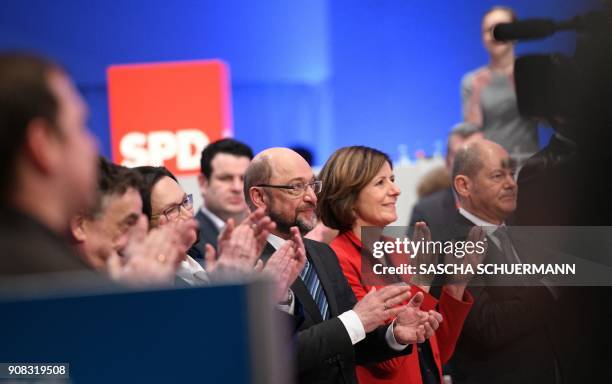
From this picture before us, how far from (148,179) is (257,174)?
0.36 meters

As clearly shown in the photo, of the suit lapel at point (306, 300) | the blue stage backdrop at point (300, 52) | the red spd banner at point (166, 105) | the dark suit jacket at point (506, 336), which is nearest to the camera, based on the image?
the suit lapel at point (306, 300)

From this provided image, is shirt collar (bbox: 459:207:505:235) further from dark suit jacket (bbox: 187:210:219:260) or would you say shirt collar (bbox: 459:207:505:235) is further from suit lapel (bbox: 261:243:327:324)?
dark suit jacket (bbox: 187:210:219:260)

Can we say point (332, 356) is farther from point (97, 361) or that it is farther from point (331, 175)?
point (97, 361)

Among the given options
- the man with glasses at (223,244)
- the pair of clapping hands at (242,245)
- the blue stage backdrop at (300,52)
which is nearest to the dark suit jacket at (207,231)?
the man with glasses at (223,244)

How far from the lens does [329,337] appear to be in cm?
288

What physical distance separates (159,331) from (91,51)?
7.74 m

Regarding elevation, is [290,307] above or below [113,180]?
below

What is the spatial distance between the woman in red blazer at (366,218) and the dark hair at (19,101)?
6.66 ft

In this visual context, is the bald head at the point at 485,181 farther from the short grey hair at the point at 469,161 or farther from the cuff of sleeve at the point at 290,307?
the cuff of sleeve at the point at 290,307

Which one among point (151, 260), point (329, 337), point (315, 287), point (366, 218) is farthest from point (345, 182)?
point (151, 260)

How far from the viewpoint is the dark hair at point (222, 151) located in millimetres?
4840

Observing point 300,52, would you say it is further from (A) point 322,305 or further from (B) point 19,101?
(B) point 19,101

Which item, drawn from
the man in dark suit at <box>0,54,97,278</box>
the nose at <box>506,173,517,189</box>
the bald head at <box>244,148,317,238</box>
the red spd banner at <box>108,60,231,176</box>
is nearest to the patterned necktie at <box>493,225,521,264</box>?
the nose at <box>506,173,517,189</box>

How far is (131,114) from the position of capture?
281 inches
